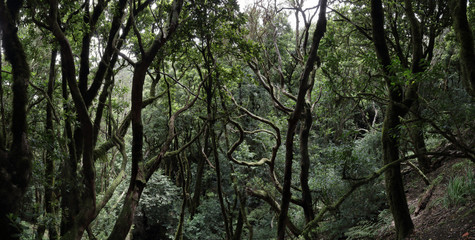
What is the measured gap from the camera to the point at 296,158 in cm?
1564

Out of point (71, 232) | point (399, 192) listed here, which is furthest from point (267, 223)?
point (71, 232)

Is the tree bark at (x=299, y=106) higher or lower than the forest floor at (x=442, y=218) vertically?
higher

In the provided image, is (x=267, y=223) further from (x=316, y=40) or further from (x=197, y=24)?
(x=316, y=40)

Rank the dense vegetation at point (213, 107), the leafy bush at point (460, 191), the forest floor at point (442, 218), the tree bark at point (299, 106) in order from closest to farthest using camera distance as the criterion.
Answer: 1. the dense vegetation at point (213, 107)
2. the tree bark at point (299, 106)
3. the forest floor at point (442, 218)
4. the leafy bush at point (460, 191)

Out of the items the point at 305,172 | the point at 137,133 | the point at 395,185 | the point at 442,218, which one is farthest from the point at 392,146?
the point at 137,133

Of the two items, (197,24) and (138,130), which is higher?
(197,24)

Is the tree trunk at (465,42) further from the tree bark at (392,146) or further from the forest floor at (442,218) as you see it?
the forest floor at (442,218)

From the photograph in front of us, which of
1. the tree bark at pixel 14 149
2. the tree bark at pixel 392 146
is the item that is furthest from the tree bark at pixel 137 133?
the tree bark at pixel 392 146

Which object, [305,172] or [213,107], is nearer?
[305,172]

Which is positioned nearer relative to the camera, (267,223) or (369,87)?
(369,87)

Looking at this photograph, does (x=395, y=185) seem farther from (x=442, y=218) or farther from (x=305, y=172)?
(x=305, y=172)

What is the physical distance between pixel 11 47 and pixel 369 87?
577cm

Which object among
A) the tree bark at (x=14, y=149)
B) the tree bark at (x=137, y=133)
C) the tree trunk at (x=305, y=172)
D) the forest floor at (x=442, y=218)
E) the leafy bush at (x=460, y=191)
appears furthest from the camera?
the tree trunk at (x=305, y=172)

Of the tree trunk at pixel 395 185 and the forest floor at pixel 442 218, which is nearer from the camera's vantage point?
the forest floor at pixel 442 218
